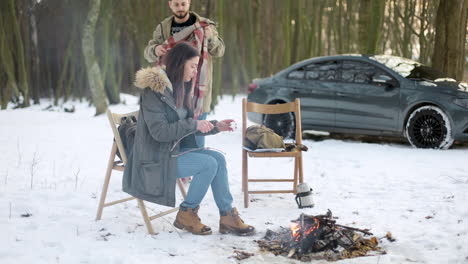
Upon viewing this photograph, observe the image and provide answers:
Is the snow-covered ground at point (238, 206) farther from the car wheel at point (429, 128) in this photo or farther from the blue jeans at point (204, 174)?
the blue jeans at point (204, 174)

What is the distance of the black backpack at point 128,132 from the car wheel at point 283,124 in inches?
216

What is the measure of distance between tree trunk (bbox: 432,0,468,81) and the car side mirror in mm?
1823

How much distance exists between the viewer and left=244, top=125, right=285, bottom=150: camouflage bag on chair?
5.79 meters

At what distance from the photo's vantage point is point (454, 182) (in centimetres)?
679

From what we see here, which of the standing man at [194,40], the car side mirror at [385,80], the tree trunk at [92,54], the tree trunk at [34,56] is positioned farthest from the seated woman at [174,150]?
the tree trunk at [34,56]

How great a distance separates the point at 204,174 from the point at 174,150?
1.10 ft

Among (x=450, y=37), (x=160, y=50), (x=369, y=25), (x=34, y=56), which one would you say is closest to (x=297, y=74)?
(x=450, y=37)

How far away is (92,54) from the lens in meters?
15.2

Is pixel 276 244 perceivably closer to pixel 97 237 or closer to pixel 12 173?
pixel 97 237

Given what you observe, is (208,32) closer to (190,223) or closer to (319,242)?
(190,223)

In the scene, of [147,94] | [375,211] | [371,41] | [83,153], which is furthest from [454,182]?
[371,41]

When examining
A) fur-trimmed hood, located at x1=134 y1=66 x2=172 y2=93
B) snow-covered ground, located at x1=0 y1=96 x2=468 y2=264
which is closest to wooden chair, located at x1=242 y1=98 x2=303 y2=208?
snow-covered ground, located at x1=0 y1=96 x2=468 y2=264

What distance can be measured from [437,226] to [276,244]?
1.55 meters

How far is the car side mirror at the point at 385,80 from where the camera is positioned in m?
9.55
